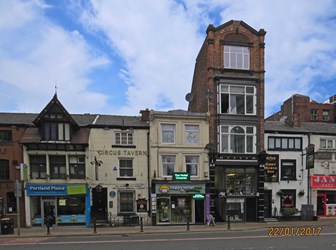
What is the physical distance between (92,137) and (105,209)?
5.85m

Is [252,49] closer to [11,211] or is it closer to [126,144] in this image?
[126,144]

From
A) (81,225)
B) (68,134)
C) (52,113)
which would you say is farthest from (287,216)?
(52,113)

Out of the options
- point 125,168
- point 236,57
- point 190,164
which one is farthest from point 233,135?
point 125,168

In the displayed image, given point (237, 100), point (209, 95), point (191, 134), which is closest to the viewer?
point (191, 134)

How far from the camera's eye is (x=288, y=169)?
26203 mm

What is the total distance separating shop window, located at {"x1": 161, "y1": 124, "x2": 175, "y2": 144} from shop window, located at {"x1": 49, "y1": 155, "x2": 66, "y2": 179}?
8.04 m

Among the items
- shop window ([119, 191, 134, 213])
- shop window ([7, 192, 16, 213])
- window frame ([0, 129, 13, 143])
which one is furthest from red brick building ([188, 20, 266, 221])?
window frame ([0, 129, 13, 143])

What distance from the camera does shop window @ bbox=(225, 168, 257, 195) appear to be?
2494 cm

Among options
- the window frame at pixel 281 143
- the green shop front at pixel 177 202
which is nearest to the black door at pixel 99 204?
the green shop front at pixel 177 202

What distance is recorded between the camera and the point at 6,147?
72.0 ft

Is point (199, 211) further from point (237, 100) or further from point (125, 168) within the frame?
point (237, 100)

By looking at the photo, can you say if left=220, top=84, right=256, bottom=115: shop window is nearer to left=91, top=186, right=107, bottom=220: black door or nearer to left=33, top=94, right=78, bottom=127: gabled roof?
left=91, top=186, right=107, bottom=220: black door

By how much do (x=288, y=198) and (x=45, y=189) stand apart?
20458 millimetres

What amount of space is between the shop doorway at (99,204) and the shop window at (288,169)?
1565 cm
